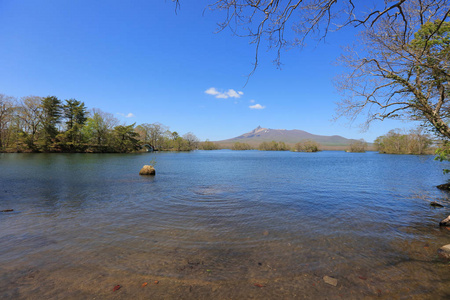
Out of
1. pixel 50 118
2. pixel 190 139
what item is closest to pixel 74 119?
pixel 50 118

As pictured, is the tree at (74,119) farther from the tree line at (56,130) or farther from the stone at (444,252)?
the stone at (444,252)

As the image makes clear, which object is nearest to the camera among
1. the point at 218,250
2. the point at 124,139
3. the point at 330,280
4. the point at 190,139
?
the point at 330,280

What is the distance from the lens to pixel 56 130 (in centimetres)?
5934

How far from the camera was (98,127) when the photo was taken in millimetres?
67812

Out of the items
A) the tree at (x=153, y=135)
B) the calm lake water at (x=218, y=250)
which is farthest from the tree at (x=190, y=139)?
the calm lake water at (x=218, y=250)

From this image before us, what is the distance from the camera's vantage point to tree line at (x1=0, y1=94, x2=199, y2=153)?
53281 millimetres

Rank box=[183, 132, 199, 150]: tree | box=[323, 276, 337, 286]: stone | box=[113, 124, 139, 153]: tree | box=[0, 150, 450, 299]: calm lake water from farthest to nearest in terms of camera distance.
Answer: box=[183, 132, 199, 150]: tree
box=[113, 124, 139, 153]: tree
box=[323, 276, 337, 286]: stone
box=[0, 150, 450, 299]: calm lake water

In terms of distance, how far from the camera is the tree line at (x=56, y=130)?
Answer: 5328 centimetres

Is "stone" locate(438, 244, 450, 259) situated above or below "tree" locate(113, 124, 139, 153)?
below

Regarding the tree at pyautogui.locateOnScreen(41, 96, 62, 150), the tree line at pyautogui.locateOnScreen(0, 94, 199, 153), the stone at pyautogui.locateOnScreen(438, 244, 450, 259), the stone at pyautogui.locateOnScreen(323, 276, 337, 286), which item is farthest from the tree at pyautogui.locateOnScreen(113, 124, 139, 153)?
the stone at pyautogui.locateOnScreen(438, 244, 450, 259)

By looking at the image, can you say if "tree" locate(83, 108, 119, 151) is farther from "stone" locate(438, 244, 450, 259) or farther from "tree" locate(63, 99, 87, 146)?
"stone" locate(438, 244, 450, 259)

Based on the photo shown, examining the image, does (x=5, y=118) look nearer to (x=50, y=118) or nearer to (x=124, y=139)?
(x=50, y=118)

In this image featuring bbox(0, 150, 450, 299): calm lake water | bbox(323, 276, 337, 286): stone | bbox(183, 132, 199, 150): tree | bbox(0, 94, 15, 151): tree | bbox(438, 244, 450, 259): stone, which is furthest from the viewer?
bbox(183, 132, 199, 150): tree

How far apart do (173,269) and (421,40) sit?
1023cm
